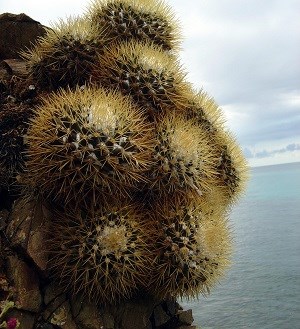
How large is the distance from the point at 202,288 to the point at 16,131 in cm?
338

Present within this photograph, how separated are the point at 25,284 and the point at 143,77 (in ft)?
10.1

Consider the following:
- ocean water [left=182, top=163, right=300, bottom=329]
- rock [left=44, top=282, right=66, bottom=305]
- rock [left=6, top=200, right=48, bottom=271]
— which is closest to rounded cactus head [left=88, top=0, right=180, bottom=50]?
rock [left=6, top=200, right=48, bottom=271]

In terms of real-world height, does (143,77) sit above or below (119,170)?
above

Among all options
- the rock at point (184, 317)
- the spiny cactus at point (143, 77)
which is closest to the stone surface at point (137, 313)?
the rock at point (184, 317)

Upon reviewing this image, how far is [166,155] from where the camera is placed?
18.3 ft

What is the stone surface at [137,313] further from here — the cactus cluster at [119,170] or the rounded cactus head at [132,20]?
the rounded cactus head at [132,20]

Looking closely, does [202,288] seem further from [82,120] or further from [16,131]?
[16,131]

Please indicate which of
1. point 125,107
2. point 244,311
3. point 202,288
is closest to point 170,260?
point 202,288

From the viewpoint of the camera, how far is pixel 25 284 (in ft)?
17.6

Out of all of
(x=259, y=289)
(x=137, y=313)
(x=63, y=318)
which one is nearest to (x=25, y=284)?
(x=63, y=318)

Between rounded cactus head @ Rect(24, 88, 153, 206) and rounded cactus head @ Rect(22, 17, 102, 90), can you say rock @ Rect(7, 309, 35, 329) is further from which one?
rounded cactus head @ Rect(22, 17, 102, 90)

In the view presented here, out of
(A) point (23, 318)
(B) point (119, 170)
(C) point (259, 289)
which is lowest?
(C) point (259, 289)

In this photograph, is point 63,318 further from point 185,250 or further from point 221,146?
point 221,146

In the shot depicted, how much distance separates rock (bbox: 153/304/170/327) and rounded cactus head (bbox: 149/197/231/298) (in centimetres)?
65
